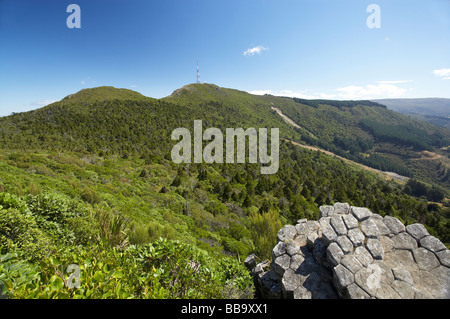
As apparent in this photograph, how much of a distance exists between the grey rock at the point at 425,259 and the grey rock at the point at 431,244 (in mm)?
126

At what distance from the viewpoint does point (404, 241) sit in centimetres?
498

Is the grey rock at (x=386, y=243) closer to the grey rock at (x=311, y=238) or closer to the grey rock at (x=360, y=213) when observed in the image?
the grey rock at (x=360, y=213)

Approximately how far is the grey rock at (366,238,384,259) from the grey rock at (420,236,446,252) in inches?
43.6

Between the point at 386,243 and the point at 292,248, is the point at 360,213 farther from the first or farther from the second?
the point at 292,248

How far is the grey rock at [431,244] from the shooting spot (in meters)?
4.70

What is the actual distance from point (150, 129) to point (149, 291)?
47105 millimetres

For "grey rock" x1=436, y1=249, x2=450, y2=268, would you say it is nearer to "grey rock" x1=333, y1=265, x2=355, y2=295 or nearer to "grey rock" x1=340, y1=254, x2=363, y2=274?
"grey rock" x1=340, y1=254, x2=363, y2=274

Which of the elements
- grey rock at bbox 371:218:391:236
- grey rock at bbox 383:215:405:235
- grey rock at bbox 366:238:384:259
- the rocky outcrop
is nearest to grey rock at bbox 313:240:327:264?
the rocky outcrop

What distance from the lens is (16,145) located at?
24172mm

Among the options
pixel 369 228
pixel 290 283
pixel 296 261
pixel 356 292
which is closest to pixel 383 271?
pixel 356 292

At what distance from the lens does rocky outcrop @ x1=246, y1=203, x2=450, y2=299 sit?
406 centimetres

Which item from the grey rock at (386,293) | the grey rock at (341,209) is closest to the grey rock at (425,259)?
the grey rock at (386,293)
